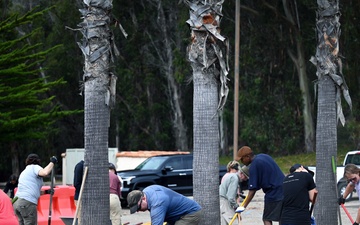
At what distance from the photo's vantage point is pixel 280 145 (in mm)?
47562

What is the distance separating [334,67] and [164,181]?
42.2ft

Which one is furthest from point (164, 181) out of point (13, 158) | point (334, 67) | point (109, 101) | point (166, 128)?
point (166, 128)

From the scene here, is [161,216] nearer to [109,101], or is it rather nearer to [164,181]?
[109,101]

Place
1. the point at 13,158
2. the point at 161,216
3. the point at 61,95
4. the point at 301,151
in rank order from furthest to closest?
the point at 61,95 < the point at 13,158 < the point at 301,151 < the point at 161,216

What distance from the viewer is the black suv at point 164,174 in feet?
83.3

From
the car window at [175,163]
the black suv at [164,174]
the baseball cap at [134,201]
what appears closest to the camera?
the baseball cap at [134,201]

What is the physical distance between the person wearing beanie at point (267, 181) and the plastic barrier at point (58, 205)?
5652 millimetres

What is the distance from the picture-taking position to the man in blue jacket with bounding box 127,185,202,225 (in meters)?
8.94

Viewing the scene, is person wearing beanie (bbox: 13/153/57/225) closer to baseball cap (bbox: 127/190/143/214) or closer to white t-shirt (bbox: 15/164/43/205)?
white t-shirt (bbox: 15/164/43/205)

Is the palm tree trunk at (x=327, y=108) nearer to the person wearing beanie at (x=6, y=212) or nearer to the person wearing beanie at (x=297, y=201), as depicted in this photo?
the person wearing beanie at (x=297, y=201)

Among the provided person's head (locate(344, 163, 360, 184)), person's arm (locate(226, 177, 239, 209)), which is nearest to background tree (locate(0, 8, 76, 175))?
person's arm (locate(226, 177, 239, 209))

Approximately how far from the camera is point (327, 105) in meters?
13.7

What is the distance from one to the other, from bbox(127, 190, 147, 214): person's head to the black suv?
16.0m

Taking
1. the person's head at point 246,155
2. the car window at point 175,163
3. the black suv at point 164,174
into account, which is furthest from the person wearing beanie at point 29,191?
the car window at point 175,163
